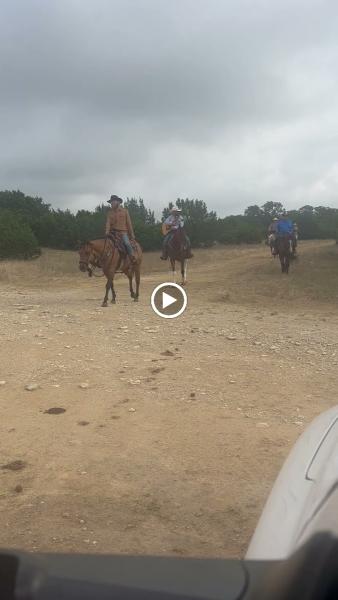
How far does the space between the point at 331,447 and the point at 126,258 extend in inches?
459

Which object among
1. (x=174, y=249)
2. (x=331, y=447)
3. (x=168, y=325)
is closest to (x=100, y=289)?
(x=174, y=249)

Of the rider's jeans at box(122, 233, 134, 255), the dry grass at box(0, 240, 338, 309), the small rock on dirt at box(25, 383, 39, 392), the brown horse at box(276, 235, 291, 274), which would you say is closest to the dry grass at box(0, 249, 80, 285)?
the dry grass at box(0, 240, 338, 309)

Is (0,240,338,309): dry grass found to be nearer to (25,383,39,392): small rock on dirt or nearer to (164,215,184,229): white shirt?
(164,215,184,229): white shirt

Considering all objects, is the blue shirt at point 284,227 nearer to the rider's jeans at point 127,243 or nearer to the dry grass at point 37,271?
the rider's jeans at point 127,243

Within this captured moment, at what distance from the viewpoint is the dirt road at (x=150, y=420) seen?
11.8ft

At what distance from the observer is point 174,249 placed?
16203 millimetres

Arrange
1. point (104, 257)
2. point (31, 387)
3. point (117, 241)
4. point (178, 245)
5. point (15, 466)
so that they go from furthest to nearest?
point (178, 245)
point (117, 241)
point (104, 257)
point (31, 387)
point (15, 466)

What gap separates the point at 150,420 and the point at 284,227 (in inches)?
567

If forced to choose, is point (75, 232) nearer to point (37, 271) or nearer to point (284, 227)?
point (37, 271)

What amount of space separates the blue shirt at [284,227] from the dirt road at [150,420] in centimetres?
757

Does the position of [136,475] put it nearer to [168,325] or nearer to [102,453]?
[102,453]

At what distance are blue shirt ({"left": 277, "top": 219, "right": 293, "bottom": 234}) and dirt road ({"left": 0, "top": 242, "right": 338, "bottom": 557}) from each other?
24.8 ft

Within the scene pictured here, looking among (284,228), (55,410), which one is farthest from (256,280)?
(55,410)

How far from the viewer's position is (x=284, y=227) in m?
18.8
